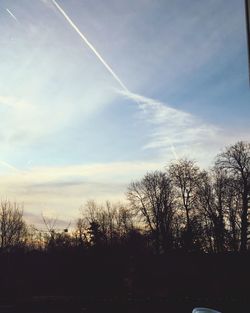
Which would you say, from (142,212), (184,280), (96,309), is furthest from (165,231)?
(96,309)

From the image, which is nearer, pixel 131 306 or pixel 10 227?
pixel 131 306

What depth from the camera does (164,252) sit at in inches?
1759

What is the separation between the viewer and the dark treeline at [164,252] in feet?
121

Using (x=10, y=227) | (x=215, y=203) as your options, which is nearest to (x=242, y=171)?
(x=215, y=203)

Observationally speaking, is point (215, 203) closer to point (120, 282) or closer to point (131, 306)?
point (120, 282)

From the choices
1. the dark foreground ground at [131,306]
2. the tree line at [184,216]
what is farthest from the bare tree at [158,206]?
the dark foreground ground at [131,306]

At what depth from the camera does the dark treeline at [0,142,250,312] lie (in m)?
36.8

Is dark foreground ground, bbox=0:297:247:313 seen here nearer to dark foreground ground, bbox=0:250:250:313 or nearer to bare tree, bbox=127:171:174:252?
dark foreground ground, bbox=0:250:250:313

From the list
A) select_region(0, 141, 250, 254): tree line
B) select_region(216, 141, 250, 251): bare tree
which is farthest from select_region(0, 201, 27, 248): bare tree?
select_region(216, 141, 250, 251): bare tree

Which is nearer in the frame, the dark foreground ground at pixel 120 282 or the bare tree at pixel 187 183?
the dark foreground ground at pixel 120 282

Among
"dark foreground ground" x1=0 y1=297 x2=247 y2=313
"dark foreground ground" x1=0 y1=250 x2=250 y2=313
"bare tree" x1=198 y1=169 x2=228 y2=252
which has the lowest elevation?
"dark foreground ground" x1=0 y1=297 x2=247 y2=313

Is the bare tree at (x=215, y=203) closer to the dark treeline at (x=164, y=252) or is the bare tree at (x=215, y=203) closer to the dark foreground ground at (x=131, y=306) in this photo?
the dark treeline at (x=164, y=252)

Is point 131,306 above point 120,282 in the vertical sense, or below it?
below

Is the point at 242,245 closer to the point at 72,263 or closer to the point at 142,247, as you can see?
the point at 142,247
